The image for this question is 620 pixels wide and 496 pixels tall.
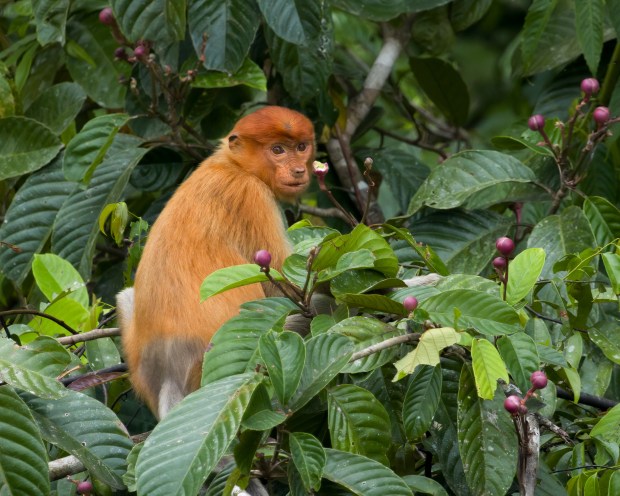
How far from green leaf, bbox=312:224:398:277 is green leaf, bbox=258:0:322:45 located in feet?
5.92

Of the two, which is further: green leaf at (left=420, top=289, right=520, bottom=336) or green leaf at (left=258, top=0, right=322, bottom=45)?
green leaf at (left=258, top=0, right=322, bottom=45)

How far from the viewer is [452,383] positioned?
314 centimetres

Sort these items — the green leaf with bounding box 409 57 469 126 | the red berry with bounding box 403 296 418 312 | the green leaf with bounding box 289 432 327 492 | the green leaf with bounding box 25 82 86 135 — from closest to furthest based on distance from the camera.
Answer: the green leaf with bounding box 289 432 327 492 < the red berry with bounding box 403 296 418 312 < the green leaf with bounding box 25 82 86 135 < the green leaf with bounding box 409 57 469 126

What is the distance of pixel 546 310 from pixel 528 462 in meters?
1.71

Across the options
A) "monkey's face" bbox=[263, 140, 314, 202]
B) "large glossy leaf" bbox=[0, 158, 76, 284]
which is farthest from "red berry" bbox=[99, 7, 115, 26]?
"monkey's face" bbox=[263, 140, 314, 202]

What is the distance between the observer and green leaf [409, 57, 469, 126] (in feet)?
18.7

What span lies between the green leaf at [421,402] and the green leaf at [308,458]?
344 millimetres

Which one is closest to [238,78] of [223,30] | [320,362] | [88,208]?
[223,30]

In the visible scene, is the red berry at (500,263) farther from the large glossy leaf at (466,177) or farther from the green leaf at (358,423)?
the large glossy leaf at (466,177)

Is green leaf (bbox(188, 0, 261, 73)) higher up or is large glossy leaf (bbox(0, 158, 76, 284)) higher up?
green leaf (bbox(188, 0, 261, 73))

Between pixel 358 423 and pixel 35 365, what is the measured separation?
86 cm

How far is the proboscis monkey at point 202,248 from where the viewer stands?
3.63m

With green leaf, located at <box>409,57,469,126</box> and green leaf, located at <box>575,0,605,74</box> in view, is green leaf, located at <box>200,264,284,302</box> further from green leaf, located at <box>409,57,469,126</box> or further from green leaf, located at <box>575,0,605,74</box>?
green leaf, located at <box>409,57,469,126</box>

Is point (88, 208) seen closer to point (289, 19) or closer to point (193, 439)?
point (289, 19)
